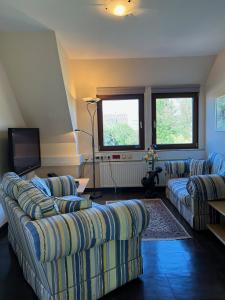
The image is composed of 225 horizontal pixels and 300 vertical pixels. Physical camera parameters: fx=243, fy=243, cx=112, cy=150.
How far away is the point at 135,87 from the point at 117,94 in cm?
38

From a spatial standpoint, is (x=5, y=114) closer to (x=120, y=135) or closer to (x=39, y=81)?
(x=39, y=81)

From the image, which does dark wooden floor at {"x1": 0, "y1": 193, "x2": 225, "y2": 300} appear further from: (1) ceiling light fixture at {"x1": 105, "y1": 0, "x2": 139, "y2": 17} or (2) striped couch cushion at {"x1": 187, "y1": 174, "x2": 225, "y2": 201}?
(1) ceiling light fixture at {"x1": 105, "y1": 0, "x2": 139, "y2": 17}

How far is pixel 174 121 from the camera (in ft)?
16.4

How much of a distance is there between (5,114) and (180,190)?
2.77 metres

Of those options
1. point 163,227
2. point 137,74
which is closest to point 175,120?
point 137,74

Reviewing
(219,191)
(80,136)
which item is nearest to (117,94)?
(80,136)

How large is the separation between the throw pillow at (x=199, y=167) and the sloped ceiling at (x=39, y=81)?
2.23m

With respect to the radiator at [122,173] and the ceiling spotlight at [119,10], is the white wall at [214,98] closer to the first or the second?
the radiator at [122,173]

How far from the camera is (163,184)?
5.00 metres

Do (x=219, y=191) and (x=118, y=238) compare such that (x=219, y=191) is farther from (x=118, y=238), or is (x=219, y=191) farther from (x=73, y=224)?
(x=73, y=224)

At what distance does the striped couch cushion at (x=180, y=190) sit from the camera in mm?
3240

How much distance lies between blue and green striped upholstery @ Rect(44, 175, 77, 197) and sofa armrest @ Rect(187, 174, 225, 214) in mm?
1568

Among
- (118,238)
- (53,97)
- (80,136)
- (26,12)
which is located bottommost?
(118,238)

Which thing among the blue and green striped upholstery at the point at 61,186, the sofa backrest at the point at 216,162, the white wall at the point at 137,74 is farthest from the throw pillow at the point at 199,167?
the blue and green striped upholstery at the point at 61,186
